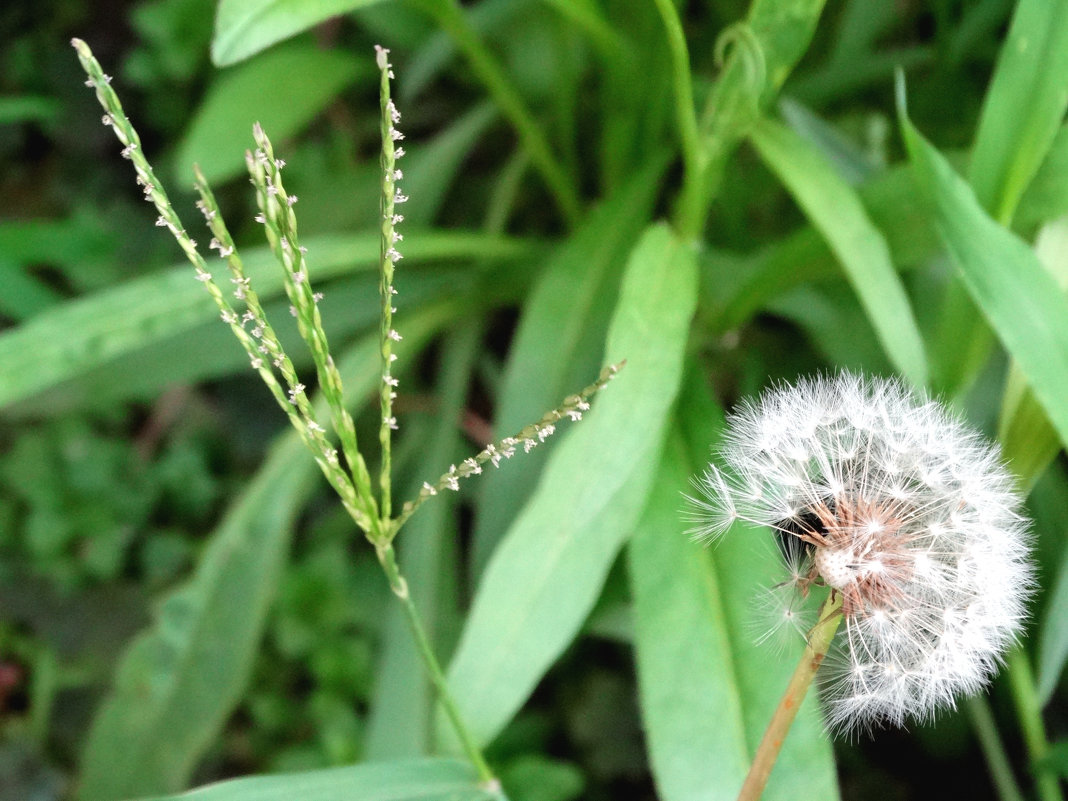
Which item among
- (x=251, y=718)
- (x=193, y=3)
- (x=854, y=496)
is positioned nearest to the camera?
(x=854, y=496)

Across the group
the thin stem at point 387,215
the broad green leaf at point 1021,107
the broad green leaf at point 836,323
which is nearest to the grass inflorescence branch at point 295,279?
the thin stem at point 387,215

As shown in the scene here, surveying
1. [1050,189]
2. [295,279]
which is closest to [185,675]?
[295,279]

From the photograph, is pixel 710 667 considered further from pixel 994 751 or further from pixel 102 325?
pixel 102 325

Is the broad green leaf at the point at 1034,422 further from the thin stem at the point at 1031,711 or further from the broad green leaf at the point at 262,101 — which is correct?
the broad green leaf at the point at 262,101

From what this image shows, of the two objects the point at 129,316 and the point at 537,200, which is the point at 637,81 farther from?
the point at 129,316

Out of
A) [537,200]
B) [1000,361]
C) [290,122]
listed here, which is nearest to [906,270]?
[1000,361]
